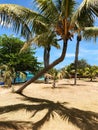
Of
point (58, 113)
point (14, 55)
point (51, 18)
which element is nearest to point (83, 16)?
point (51, 18)

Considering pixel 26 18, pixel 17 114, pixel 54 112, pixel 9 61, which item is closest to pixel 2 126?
pixel 17 114

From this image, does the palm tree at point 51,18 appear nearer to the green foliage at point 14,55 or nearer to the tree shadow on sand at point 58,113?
the tree shadow on sand at point 58,113

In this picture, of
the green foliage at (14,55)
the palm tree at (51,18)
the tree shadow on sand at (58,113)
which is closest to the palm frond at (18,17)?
the palm tree at (51,18)

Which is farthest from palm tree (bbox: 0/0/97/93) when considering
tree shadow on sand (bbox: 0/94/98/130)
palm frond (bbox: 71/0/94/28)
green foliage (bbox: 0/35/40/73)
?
green foliage (bbox: 0/35/40/73)

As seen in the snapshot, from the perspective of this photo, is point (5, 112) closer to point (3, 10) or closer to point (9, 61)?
point (3, 10)

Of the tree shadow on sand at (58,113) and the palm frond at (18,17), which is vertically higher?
the palm frond at (18,17)

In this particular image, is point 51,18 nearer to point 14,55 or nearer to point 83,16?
point 83,16

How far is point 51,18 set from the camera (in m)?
15.5

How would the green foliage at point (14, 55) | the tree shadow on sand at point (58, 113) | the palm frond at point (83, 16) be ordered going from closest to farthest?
1. the tree shadow on sand at point (58, 113)
2. the palm frond at point (83, 16)
3. the green foliage at point (14, 55)

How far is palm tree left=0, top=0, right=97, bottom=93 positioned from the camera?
46.3 ft

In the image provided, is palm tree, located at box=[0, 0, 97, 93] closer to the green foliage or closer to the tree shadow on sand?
the tree shadow on sand

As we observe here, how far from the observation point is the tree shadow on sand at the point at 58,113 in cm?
1078

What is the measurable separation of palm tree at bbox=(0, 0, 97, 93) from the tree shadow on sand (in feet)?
9.67

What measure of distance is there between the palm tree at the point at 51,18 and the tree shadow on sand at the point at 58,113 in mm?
2947
